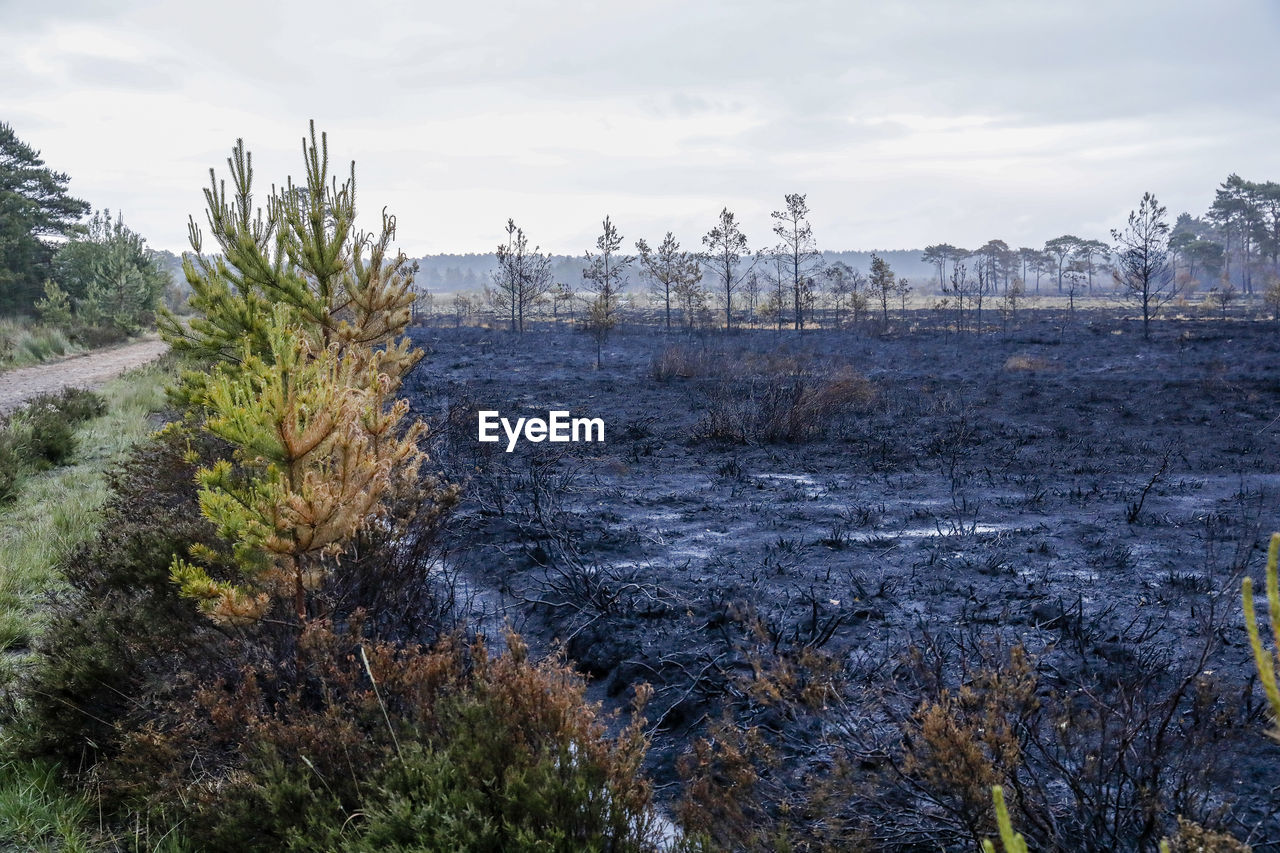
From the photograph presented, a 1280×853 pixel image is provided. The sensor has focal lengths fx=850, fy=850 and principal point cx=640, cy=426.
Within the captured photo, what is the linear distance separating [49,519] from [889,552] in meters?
7.01

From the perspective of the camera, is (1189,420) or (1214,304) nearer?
(1189,420)

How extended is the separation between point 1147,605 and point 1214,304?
64.3 meters

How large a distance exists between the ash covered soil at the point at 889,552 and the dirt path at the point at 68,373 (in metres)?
7.80

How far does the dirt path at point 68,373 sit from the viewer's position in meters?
16.8

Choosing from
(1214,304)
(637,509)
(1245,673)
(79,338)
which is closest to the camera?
(1245,673)

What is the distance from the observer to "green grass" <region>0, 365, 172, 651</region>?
5543 millimetres

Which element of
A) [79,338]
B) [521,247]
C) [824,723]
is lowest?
[824,723]

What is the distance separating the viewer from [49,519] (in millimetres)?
7332

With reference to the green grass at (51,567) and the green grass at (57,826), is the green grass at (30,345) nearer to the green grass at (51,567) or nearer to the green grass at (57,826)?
the green grass at (51,567)

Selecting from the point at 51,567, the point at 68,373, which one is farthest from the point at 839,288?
the point at 51,567

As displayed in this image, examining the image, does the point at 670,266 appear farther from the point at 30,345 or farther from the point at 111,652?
the point at 111,652

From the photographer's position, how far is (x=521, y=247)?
1410 inches

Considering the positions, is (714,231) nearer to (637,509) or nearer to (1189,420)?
(1189,420)

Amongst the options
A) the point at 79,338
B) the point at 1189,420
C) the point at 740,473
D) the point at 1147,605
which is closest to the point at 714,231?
the point at 79,338
